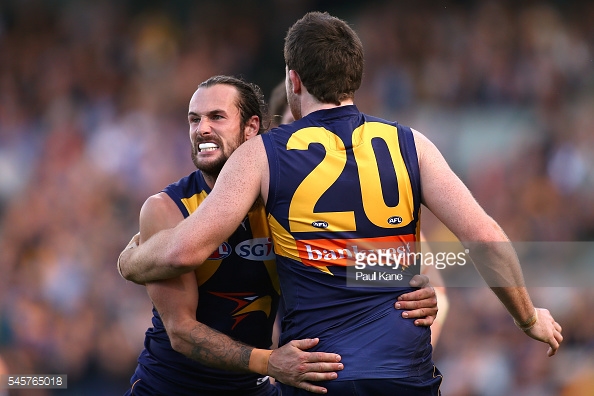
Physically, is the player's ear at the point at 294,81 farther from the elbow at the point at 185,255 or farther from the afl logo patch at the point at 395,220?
the elbow at the point at 185,255

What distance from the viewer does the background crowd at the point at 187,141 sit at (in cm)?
790

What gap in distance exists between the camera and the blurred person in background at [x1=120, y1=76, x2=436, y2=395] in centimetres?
371

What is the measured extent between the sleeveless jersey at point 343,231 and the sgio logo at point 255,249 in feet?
1.94

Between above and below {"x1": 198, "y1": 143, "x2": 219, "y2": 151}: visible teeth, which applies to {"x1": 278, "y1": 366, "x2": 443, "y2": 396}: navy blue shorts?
below

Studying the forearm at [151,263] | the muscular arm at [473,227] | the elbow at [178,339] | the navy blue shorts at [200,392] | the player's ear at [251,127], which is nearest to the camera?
the muscular arm at [473,227]

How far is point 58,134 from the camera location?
10.3 m

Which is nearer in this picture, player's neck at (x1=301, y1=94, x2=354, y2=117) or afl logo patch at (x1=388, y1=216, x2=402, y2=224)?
afl logo patch at (x1=388, y1=216, x2=402, y2=224)

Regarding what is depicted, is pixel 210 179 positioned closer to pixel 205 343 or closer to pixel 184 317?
pixel 184 317

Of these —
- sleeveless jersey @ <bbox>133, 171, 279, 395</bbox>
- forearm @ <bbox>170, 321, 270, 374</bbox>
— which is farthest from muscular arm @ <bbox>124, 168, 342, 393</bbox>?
sleeveless jersey @ <bbox>133, 171, 279, 395</bbox>

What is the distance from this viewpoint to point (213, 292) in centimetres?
398

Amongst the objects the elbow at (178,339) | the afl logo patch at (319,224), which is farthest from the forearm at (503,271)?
the elbow at (178,339)

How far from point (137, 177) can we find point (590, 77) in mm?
5650

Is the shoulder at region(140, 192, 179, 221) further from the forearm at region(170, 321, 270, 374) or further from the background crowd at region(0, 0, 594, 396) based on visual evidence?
the background crowd at region(0, 0, 594, 396)

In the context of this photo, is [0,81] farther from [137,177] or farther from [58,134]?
[137,177]
